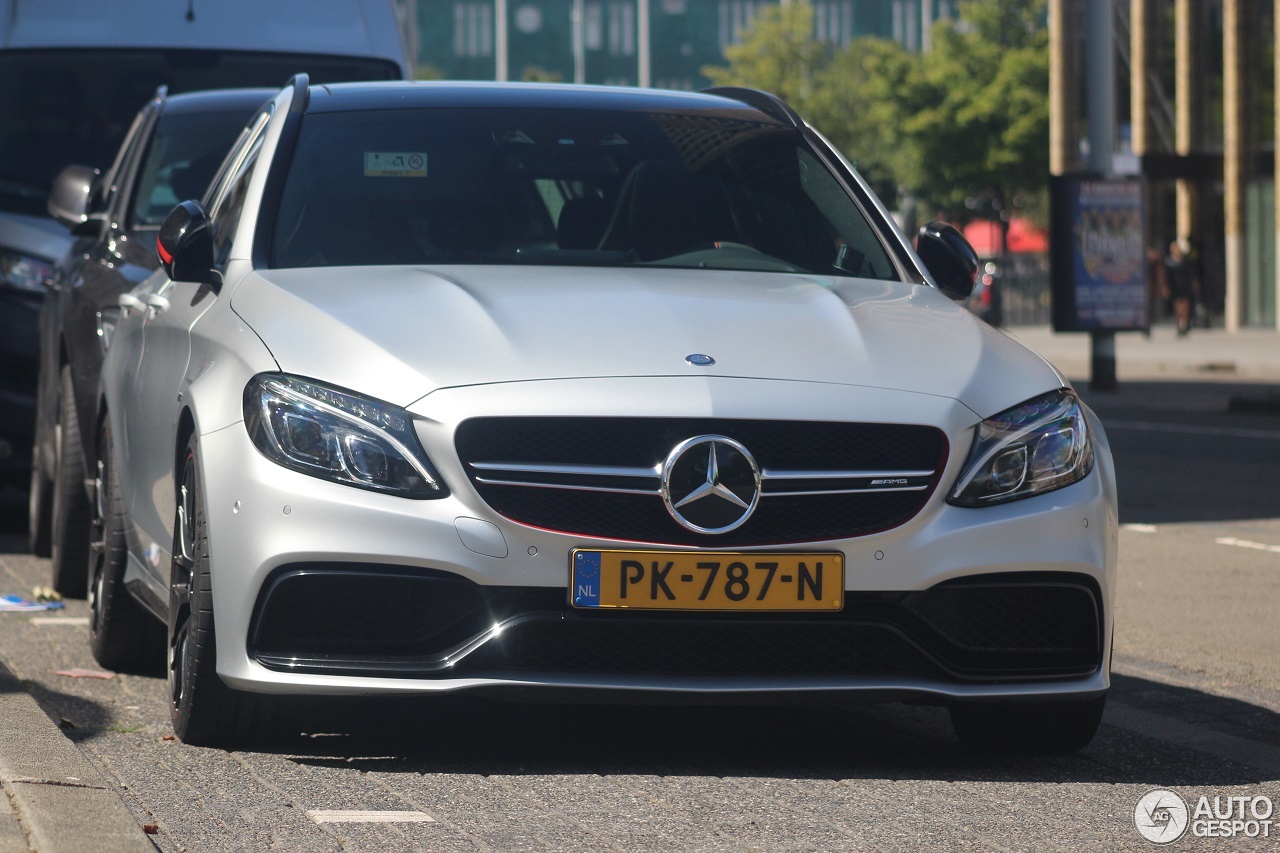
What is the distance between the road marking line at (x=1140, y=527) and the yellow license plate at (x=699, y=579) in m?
6.55

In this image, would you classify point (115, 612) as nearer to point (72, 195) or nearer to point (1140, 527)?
point (72, 195)

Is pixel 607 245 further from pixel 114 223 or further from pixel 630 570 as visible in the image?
pixel 114 223

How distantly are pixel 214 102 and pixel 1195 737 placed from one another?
5.26m

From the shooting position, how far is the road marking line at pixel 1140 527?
35.4 ft

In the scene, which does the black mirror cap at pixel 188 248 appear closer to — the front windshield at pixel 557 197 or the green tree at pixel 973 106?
the front windshield at pixel 557 197

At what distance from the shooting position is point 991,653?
188 inches

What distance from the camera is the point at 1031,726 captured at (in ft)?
17.0

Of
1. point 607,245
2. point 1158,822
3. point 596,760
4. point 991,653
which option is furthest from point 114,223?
point 1158,822

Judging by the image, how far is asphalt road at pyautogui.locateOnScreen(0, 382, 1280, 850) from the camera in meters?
4.23

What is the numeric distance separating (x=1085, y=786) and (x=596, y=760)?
3.51 feet

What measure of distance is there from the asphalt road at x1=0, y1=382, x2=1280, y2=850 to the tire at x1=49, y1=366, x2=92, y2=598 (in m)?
0.68

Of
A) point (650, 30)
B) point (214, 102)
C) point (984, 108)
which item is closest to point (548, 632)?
point (214, 102)

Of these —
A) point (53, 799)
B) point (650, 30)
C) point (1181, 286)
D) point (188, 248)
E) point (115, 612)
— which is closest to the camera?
point (53, 799)

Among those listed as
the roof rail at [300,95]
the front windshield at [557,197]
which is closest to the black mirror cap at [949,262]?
the front windshield at [557,197]
